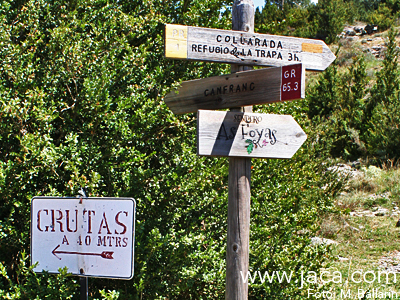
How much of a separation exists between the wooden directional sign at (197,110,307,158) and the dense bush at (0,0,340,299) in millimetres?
691

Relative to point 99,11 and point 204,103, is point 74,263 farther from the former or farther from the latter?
point 99,11

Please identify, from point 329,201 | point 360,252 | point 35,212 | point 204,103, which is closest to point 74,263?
point 35,212

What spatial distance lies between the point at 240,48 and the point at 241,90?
11.3 inches

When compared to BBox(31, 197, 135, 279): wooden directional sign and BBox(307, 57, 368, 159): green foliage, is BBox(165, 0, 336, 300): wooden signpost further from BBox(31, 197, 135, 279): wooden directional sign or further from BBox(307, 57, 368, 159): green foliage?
BBox(307, 57, 368, 159): green foliage

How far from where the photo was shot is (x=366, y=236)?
7.87 m

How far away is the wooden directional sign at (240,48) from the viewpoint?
2.76 meters

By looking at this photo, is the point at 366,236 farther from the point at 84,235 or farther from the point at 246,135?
the point at 84,235

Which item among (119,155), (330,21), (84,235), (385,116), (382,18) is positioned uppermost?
(382,18)

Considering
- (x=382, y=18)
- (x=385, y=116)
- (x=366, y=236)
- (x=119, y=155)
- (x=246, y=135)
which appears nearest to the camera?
(x=246, y=135)

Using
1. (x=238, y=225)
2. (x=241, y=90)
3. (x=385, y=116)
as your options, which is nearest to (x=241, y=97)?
(x=241, y=90)

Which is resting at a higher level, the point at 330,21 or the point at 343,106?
the point at 330,21

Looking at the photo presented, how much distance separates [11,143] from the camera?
11.3ft

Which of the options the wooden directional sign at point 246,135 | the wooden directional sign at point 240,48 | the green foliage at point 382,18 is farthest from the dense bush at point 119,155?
the green foliage at point 382,18

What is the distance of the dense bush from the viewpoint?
3162 millimetres
